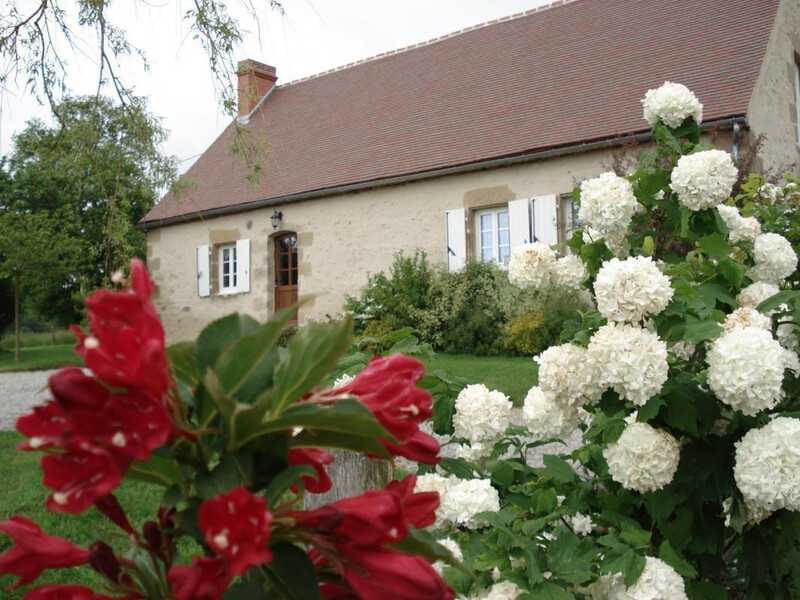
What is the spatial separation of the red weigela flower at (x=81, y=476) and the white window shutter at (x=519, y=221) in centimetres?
1210

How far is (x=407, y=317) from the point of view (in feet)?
43.3

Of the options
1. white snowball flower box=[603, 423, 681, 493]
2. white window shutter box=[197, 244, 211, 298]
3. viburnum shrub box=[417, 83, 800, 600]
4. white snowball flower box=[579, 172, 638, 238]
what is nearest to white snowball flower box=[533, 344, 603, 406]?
viburnum shrub box=[417, 83, 800, 600]

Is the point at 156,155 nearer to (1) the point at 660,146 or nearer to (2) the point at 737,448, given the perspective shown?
(1) the point at 660,146

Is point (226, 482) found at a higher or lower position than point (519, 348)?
higher

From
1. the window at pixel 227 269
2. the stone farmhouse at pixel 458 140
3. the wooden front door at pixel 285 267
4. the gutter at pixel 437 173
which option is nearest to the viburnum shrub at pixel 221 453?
the stone farmhouse at pixel 458 140

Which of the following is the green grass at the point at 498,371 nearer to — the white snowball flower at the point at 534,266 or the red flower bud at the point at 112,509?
the white snowball flower at the point at 534,266

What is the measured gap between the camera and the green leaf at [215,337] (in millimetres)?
664

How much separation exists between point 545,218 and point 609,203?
34.1 feet

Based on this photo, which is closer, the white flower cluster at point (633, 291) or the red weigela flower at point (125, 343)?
the red weigela flower at point (125, 343)

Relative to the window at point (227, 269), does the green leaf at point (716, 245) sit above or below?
below

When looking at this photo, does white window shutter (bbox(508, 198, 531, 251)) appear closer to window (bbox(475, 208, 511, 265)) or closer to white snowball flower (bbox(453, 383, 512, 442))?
window (bbox(475, 208, 511, 265))

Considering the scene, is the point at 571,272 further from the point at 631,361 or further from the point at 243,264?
the point at 243,264

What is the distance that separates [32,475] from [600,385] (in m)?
5.01

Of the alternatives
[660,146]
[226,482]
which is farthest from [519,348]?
[226,482]
